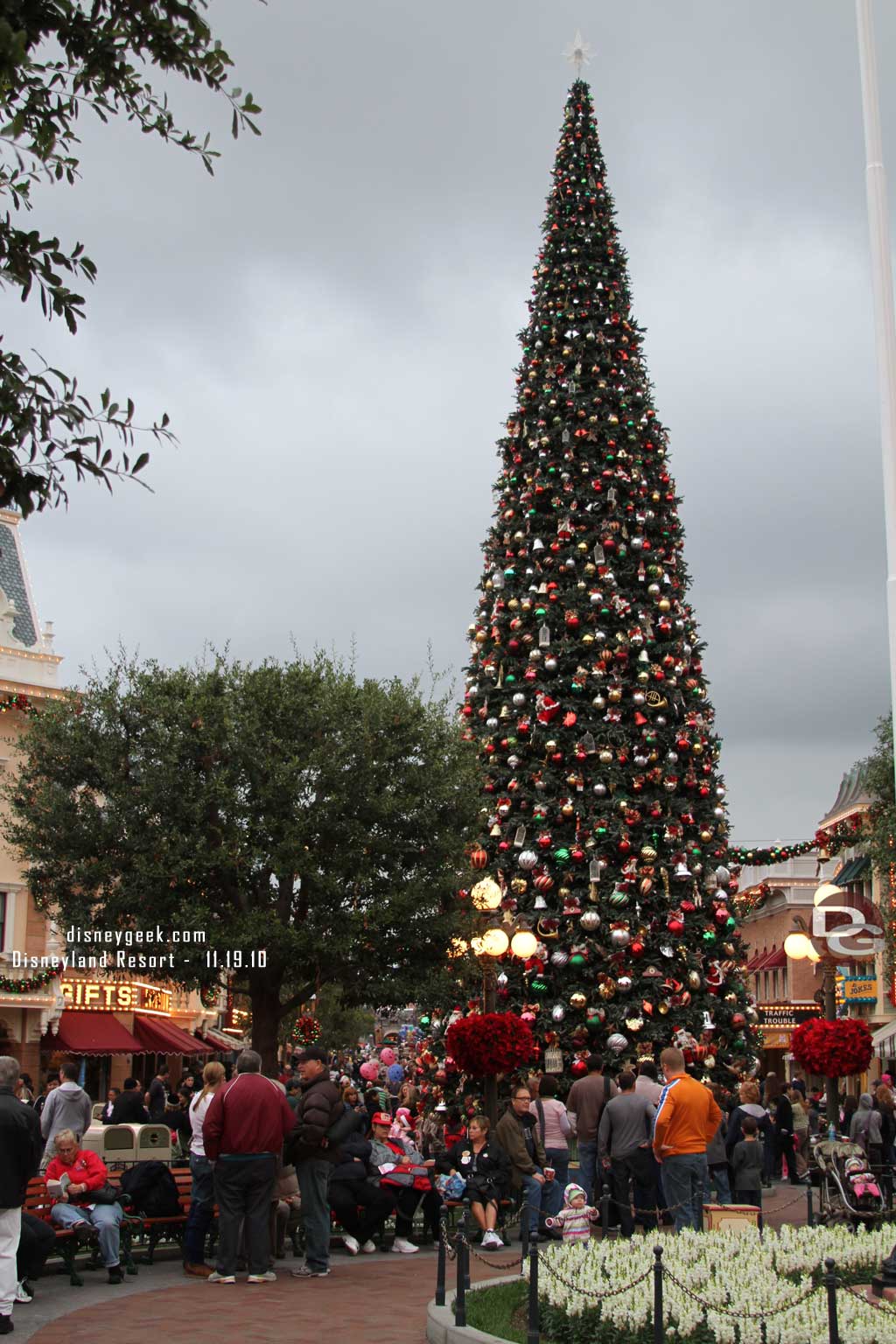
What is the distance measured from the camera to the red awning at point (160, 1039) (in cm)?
4116

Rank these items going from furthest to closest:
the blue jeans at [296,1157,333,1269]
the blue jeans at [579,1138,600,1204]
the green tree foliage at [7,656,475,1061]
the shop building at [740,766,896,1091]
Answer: the shop building at [740,766,896,1091], the green tree foliage at [7,656,475,1061], the blue jeans at [579,1138,600,1204], the blue jeans at [296,1157,333,1269]

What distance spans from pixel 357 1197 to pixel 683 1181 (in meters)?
3.11

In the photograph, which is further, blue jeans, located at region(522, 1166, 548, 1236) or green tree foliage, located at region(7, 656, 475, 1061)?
green tree foliage, located at region(7, 656, 475, 1061)

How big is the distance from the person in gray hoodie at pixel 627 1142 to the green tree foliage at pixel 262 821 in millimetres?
8728

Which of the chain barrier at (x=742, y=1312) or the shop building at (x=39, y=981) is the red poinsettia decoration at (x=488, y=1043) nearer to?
the chain barrier at (x=742, y=1312)

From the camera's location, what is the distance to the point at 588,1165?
16.2 meters

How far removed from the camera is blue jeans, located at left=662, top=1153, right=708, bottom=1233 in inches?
512

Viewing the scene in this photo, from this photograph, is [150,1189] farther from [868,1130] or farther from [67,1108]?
[868,1130]

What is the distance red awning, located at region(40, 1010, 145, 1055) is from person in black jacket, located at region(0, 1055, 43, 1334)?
2846cm

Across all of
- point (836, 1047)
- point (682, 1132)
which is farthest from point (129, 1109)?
point (836, 1047)

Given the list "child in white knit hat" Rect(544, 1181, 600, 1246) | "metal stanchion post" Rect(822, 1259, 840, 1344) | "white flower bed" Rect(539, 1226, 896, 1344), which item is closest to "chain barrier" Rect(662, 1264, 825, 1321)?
"white flower bed" Rect(539, 1226, 896, 1344)

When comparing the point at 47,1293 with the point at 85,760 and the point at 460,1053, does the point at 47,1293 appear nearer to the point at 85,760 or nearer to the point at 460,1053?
the point at 460,1053

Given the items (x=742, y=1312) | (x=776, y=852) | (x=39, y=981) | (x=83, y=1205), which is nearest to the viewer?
(x=742, y=1312)

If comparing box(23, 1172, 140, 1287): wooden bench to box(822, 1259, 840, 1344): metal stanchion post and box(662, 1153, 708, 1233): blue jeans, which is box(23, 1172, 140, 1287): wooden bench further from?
box(822, 1259, 840, 1344): metal stanchion post
